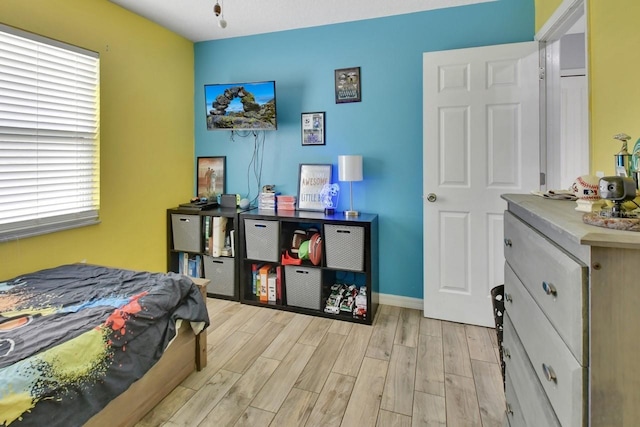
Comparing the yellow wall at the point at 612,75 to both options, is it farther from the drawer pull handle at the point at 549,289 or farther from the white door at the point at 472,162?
the drawer pull handle at the point at 549,289

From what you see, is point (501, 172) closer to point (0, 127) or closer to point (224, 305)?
point (224, 305)

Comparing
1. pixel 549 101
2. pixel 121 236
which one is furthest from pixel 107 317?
pixel 549 101

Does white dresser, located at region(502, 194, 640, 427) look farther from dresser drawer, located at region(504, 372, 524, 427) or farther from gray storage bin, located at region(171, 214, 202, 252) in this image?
gray storage bin, located at region(171, 214, 202, 252)

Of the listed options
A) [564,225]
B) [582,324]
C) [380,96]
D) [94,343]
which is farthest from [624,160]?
[380,96]

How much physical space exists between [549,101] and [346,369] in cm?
237

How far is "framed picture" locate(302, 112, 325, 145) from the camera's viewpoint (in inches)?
125

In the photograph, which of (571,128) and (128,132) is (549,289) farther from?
(128,132)

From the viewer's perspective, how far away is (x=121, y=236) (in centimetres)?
289

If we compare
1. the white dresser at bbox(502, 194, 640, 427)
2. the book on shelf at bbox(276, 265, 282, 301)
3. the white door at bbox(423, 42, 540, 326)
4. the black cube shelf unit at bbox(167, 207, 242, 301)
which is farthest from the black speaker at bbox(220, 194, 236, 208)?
the white dresser at bbox(502, 194, 640, 427)

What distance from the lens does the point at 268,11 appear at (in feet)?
9.32

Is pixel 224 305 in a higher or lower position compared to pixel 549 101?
lower

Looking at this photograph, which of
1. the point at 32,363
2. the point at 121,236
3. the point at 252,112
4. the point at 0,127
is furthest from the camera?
the point at 252,112

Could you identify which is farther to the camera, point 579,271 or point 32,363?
point 32,363

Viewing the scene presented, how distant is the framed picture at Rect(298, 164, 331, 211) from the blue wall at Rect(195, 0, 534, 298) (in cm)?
8
